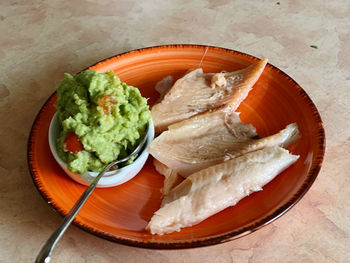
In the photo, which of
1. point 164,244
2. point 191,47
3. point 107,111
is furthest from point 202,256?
point 191,47

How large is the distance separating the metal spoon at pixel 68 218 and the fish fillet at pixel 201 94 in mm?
278

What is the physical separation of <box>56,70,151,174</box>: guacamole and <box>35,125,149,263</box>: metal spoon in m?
0.03

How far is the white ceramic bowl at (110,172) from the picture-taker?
1876 millimetres

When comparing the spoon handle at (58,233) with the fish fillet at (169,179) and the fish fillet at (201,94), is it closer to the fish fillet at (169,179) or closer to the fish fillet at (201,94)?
the fish fillet at (169,179)

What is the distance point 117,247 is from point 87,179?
35 centimetres

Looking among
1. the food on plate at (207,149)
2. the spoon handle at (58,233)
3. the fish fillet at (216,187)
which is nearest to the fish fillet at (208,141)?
the food on plate at (207,149)

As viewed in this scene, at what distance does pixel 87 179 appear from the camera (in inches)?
74.0

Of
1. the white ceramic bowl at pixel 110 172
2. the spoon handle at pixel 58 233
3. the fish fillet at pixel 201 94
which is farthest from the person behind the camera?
the fish fillet at pixel 201 94

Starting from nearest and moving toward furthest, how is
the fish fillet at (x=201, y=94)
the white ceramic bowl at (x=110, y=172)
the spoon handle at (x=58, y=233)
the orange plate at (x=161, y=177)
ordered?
the spoon handle at (x=58, y=233)
the orange plate at (x=161, y=177)
the white ceramic bowl at (x=110, y=172)
the fish fillet at (x=201, y=94)

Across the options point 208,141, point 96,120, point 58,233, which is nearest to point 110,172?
point 96,120

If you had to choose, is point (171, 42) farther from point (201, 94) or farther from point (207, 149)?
point (207, 149)

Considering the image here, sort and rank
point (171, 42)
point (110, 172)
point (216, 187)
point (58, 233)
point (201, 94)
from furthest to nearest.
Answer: point (171, 42), point (201, 94), point (110, 172), point (216, 187), point (58, 233)

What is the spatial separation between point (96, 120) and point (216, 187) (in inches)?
24.7

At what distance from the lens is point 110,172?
1884mm
